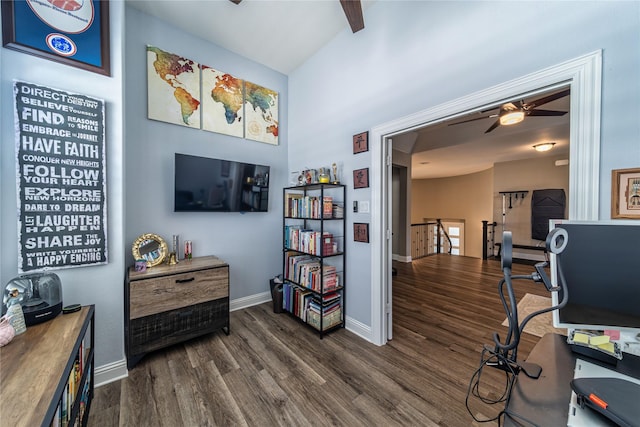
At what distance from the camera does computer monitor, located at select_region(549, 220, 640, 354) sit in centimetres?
77

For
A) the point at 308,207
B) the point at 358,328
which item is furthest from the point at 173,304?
the point at 358,328

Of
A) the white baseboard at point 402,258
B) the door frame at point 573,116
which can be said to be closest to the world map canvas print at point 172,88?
the door frame at point 573,116

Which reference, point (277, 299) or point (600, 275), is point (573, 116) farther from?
point (277, 299)

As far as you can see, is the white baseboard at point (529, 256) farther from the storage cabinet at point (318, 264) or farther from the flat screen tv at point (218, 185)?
the flat screen tv at point (218, 185)

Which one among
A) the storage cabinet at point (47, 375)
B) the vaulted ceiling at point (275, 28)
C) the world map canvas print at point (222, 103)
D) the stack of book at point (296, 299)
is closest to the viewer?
the storage cabinet at point (47, 375)

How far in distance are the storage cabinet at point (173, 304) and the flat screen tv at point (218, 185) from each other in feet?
2.11

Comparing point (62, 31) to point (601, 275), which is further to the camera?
point (62, 31)

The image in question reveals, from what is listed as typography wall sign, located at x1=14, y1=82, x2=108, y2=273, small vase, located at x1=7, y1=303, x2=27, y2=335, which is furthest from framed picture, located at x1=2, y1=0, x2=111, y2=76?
small vase, located at x1=7, y1=303, x2=27, y2=335

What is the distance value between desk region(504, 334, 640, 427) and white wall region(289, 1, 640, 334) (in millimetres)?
730

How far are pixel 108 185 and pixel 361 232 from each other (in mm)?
2101

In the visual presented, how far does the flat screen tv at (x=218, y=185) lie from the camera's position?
2.38 meters

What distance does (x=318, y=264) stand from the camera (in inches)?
99.3

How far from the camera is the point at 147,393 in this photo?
1.61 m

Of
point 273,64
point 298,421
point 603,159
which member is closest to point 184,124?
point 273,64
